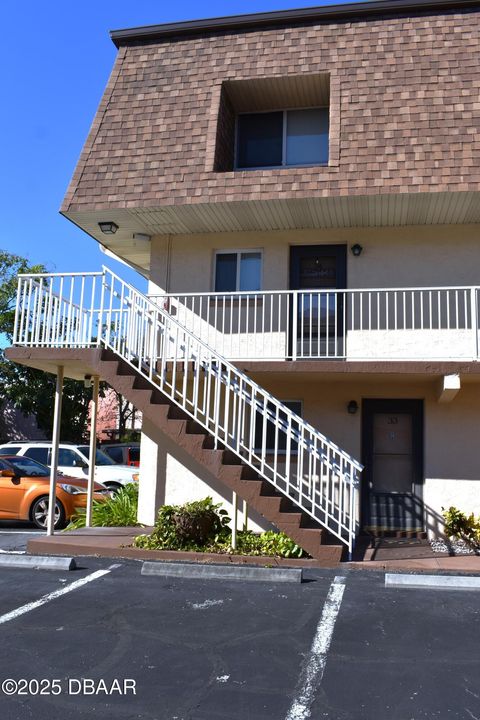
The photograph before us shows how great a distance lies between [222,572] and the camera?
8.02 metres

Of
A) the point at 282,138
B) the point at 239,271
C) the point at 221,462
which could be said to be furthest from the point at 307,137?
the point at 221,462

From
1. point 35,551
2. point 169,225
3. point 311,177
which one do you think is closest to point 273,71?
point 311,177

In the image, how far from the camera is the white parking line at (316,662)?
433cm

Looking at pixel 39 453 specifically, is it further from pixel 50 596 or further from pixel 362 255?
pixel 50 596

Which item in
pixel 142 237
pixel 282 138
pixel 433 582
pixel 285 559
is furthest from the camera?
pixel 282 138

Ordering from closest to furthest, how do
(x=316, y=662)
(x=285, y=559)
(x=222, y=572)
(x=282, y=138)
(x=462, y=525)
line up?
(x=316, y=662) → (x=222, y=572) → (x=285, y=559) → (x=462, y=525) → (x=282, y=138)

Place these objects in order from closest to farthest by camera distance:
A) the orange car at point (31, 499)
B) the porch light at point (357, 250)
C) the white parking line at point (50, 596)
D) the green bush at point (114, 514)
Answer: the white parking line at point (50, 596) → the porch light at point (357, 250) → the green bush at point (114, 514) → the orange car at point (31, 499)

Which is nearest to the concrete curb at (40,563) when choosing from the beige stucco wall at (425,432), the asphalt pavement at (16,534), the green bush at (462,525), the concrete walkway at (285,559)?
the concrete walkway at (285,559)

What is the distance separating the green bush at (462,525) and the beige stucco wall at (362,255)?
3.56 meters

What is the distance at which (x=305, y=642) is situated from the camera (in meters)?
5.62

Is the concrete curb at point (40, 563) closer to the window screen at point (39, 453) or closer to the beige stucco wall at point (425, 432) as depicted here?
the beige stucco wall at point (425, 432)

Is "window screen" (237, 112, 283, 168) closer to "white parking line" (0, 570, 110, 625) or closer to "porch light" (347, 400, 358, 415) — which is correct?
"porch light" (347, 400, 358, 415)

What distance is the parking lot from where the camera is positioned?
4.38 meters

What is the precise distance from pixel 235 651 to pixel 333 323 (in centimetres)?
682
